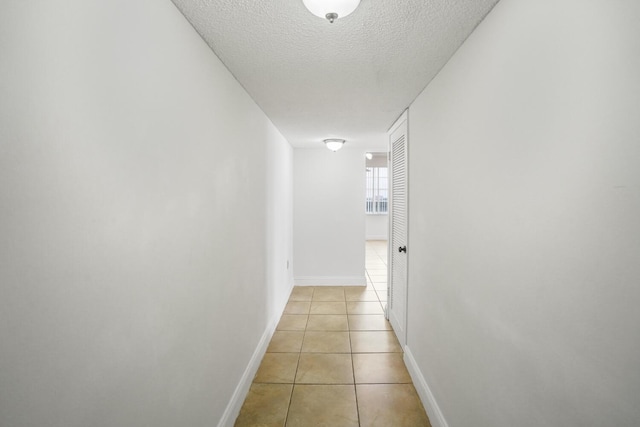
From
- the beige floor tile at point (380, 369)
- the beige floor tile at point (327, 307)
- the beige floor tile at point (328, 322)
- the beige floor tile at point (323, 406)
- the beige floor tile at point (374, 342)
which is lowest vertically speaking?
the beige floor tile at point (323, 406)

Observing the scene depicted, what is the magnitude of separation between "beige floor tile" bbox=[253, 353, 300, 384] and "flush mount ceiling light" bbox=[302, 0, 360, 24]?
2.53 meters

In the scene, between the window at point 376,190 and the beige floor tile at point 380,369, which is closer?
the beige floor tile at point 380,369

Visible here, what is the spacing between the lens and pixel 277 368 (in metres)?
2.52

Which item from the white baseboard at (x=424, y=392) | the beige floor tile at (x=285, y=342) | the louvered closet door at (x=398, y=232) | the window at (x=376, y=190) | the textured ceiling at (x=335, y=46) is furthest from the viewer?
the window at (x=376, y=190)

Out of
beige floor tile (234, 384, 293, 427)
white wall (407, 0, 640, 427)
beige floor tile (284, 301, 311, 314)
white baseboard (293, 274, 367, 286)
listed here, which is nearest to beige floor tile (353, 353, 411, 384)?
→ beige floor tile (234, 384, 293, 427)

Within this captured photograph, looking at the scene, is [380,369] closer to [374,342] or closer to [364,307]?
A: [374,342]

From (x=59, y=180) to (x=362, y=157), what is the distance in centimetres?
437

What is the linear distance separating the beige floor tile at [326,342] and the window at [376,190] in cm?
713

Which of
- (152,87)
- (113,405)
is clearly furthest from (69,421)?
(152,87)

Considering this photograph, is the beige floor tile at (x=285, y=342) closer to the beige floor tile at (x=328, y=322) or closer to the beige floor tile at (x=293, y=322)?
the beige floor tile at (x=293, y=322)

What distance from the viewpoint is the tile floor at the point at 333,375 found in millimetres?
1974

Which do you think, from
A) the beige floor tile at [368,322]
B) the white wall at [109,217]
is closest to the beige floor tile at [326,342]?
the beige floor tile at [368,322]

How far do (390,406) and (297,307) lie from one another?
2.01m

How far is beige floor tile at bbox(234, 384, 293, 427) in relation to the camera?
75.9 inches
